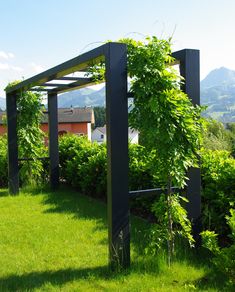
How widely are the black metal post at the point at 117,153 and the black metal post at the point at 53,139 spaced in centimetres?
535

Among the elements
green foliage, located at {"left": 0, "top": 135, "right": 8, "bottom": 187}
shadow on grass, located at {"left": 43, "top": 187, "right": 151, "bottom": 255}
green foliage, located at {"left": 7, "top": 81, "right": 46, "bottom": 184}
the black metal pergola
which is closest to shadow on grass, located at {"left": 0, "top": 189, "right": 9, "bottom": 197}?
green foliage, located at {"left": 7, "top": 81, "right": 46, "bottom": 184}

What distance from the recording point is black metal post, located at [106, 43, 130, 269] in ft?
13.0

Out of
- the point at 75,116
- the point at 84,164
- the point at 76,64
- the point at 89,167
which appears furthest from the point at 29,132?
the point at 75,116

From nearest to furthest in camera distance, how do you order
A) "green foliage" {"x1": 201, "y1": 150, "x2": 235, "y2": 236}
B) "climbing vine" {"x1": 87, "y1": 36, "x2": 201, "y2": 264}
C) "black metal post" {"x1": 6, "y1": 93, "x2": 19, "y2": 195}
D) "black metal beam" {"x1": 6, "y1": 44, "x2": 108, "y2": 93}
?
"climbing vine" {"x1": 87, "y1": 36, "x2": 201, "y2": 264}
"black metal beam" {"x1": 6, "y1": 44, "x2": 108, "y2": 93}
"green foliage" {"x1": 201, "y1": 150, "x2": 235, "y2": 236}
"black metal post" {"x1": 6, "y1": 93, "x2": 19, "y2": 195}

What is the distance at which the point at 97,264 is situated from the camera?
432 centimetres

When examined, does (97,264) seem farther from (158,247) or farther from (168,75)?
(168,75)

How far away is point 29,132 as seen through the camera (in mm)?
9594

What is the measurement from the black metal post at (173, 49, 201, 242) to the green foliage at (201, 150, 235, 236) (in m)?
0.18

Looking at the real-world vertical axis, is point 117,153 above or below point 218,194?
above

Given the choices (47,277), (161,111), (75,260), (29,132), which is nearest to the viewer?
(161,111)

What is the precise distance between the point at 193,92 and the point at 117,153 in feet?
4.18

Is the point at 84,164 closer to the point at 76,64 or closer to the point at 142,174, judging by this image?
the point at 142,174

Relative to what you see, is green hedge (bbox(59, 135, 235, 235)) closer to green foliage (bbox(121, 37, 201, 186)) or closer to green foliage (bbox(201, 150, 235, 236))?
green foliage (bbox(201, 150, 235, 236))

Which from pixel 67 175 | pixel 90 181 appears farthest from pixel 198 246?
pixel 67 175
